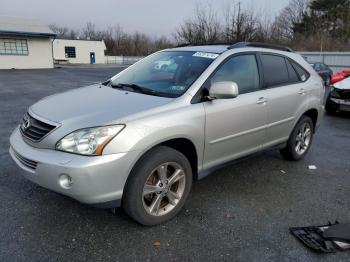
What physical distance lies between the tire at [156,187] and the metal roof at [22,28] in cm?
2867

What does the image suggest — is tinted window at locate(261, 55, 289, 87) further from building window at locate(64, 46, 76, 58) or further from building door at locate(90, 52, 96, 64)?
building door at locate(90, 52, 96, 64)

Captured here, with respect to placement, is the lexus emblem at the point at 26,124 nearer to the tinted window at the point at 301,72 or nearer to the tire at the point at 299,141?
the tire at the point at 299,141

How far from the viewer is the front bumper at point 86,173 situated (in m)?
2.64

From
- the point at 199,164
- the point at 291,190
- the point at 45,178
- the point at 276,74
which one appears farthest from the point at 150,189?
the point at 276,74

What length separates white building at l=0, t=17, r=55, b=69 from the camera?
27.5m

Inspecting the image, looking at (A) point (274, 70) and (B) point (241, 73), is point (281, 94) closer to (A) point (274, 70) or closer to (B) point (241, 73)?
(A) point (274, 70)

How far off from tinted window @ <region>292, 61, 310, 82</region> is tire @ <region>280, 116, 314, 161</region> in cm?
60

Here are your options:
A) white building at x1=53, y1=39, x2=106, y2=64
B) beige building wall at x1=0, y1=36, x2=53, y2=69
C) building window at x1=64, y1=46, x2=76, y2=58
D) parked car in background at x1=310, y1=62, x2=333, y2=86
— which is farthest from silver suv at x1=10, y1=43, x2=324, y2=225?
building window at x1=64, y1=46, x2=76, y2=58

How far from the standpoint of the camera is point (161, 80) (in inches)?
152

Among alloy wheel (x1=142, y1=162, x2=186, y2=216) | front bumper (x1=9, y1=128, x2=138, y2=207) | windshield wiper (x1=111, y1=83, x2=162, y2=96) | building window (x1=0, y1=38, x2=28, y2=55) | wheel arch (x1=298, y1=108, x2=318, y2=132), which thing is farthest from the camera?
building window (x1=0, y1=38, x2=28, y2=55)

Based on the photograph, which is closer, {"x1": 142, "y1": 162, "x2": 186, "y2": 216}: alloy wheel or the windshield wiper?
{"x1": 142, "y1": 162, "x2": 186, "y2": 216}: alloy wheel

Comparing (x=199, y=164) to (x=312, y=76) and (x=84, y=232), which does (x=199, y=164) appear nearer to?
(x=84, y=232)

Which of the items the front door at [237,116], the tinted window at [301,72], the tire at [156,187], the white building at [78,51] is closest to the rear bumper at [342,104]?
the tinted window at [301,72]

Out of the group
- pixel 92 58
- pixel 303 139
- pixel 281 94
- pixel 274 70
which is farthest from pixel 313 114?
pixel 92 58
